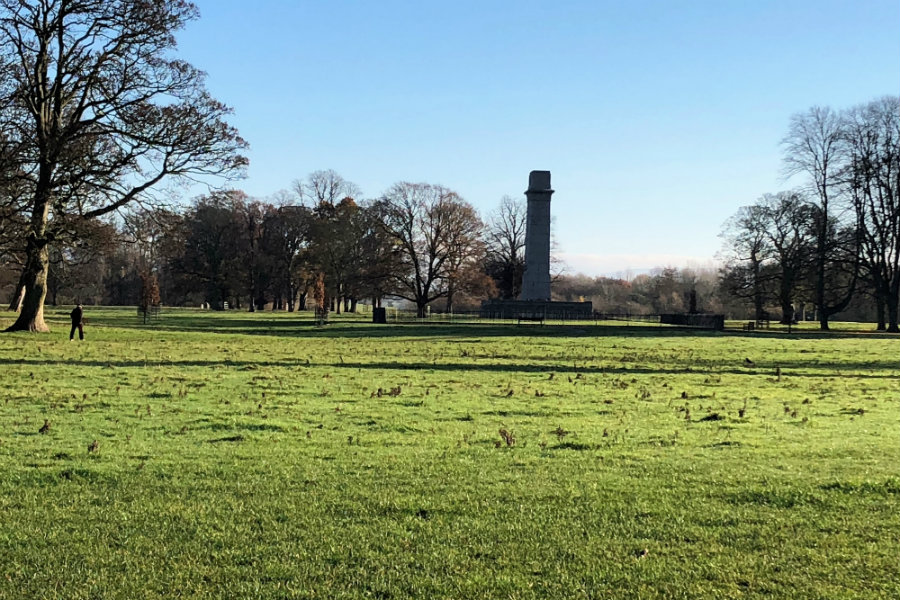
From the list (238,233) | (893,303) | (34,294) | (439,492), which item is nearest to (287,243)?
(238,233)

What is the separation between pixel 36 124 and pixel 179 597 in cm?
3025

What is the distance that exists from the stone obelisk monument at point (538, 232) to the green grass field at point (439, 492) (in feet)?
155

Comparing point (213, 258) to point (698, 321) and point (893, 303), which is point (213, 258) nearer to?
point (698, 321)

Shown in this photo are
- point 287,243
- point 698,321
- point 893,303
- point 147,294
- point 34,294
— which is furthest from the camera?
point 287,243

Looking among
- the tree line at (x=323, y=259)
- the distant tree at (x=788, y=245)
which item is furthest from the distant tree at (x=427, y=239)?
the distant tree at (x=788, y=245)

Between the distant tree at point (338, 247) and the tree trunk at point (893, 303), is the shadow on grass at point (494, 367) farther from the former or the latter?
the distant tree at point (338, 247)

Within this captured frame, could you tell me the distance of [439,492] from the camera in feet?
22.4

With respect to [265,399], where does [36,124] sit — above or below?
above

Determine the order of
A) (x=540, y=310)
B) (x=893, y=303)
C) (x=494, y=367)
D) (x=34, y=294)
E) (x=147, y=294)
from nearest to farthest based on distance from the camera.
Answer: (x=494, y=367) → (x=34, y=294) → (x=147, y=294) → (x=893, y=303) → (x=540, y=310)

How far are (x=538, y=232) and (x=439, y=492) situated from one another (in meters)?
56.6

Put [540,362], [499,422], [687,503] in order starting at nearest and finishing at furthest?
[687,503] < [499,422] < [540,362]

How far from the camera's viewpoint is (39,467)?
7.58m

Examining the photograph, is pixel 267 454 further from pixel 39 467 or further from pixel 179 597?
pixel 179 597

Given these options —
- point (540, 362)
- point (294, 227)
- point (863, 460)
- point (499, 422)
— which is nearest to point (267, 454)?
point (499, 422)
